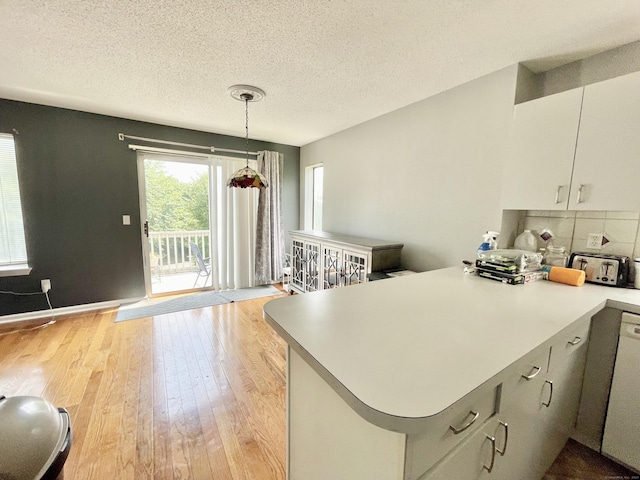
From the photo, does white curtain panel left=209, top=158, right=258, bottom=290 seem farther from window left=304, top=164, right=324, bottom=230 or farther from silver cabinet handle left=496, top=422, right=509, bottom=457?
silver cabinet handle left=496, top=422, right=509, bottom=457

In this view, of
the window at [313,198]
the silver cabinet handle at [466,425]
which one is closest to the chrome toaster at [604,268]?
the silver cabinet handle at [466,425]

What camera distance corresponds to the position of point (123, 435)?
1.49m

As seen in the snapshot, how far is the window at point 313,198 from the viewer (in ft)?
14.3

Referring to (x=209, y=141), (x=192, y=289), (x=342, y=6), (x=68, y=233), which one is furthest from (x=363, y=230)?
(x=68, y=233)

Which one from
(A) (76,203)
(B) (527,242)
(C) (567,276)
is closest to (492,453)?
(C) (567,276)

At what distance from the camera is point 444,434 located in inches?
25.9

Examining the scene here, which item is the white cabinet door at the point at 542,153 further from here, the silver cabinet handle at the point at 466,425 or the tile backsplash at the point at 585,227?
the silver cabinet handle at the point at 466,425

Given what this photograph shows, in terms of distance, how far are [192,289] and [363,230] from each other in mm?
2765

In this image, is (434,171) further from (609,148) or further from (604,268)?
(604,268)

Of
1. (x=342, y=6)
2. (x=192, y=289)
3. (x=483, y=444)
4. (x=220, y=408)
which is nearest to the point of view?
(x=483, y=444)

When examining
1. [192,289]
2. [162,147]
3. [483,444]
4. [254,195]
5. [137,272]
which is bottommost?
[192,289]

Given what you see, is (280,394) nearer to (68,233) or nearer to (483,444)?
(483,444)

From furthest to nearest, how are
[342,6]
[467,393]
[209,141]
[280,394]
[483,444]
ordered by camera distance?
[209,141]
[280,394]
[342,6]
[483,444]
[467,393]

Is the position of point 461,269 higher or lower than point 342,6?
lower
